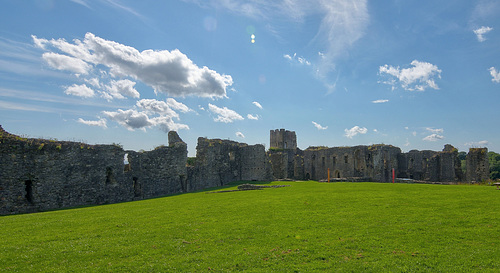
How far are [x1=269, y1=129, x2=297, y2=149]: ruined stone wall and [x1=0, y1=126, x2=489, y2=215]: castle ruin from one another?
91.3 feet

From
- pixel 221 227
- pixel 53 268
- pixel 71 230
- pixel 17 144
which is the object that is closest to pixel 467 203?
pixel 221 227

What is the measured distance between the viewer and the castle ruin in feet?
66.1

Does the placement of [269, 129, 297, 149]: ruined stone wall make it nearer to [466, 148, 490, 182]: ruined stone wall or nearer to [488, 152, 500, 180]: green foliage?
[488, 152, 500, 180]: green foliage

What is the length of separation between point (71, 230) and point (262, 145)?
31.4 metres

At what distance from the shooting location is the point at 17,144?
1989 cm

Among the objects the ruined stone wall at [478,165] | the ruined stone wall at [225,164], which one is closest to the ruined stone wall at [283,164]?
the ruined stone wall at [225,164]

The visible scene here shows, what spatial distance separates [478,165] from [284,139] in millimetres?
54388

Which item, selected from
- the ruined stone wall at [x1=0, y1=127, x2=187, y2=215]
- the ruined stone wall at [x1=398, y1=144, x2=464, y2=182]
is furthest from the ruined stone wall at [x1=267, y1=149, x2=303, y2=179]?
the ruined stone wall at [x1=0, y1=127, x2=187, y2=215]

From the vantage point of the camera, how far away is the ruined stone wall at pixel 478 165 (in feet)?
103

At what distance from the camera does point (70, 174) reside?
22250mm

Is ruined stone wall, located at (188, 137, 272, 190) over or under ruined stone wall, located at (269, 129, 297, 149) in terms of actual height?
under

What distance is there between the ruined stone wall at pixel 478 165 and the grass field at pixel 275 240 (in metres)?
21.6

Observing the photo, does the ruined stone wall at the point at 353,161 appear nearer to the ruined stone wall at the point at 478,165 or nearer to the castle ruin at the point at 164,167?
the castle ruin at the point at 164,167

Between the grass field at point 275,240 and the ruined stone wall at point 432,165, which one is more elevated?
the ruined stone wall at point 432,165
